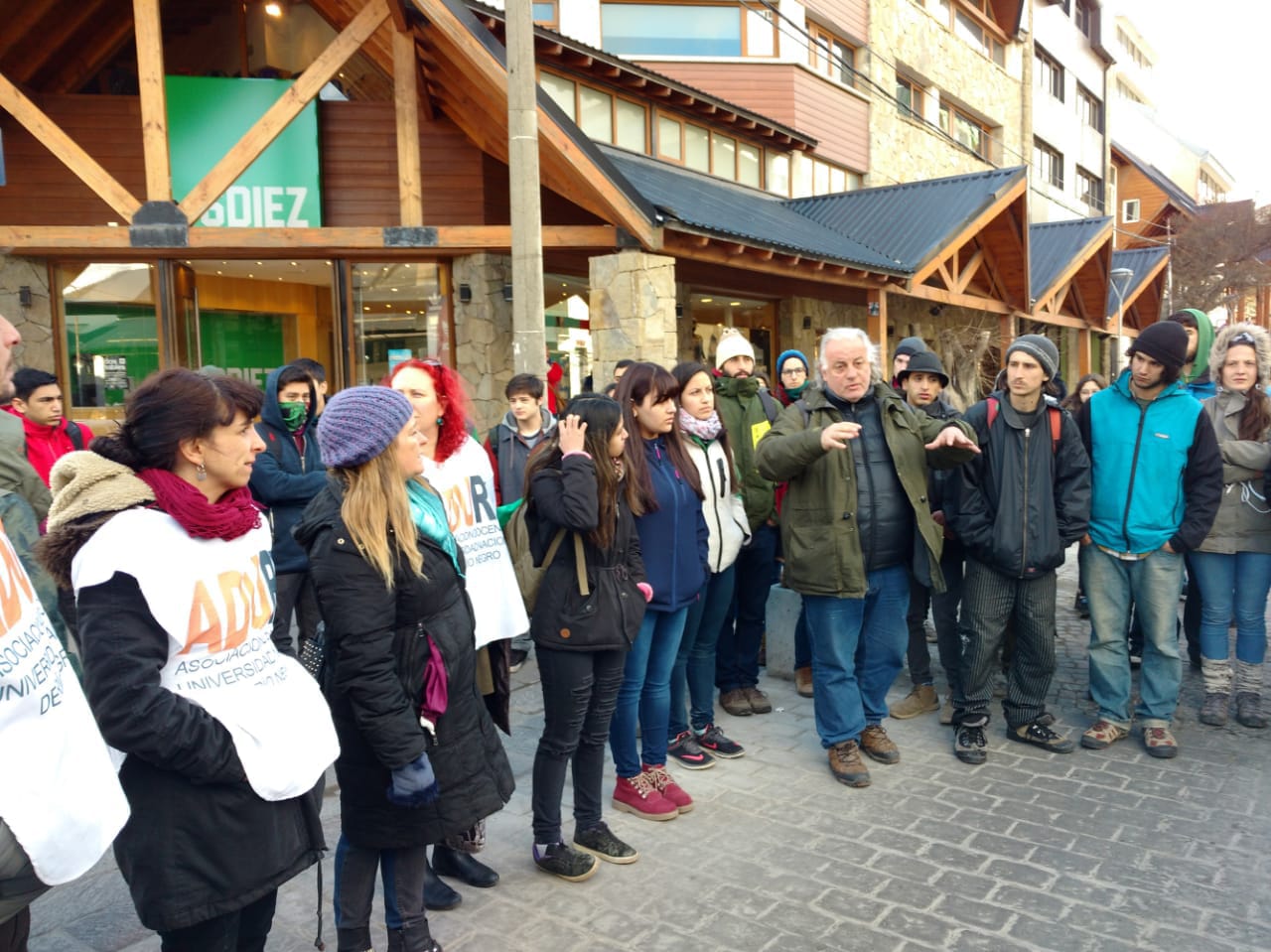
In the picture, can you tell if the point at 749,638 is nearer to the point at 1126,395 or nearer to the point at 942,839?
the point at 942,839

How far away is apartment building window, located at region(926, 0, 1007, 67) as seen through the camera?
23.1 metres

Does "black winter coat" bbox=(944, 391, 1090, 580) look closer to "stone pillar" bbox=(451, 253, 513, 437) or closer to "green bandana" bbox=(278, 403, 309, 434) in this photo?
"green bandana" bbox=(278, 403, 309, 434)

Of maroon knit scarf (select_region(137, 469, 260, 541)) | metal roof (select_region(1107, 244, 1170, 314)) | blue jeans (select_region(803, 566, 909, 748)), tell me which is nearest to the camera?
maroon knit scarf (select_region(137, 469, 260, 541))

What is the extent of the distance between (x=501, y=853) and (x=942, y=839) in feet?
5.74

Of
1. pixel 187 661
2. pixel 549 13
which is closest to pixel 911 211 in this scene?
pixel 549 13

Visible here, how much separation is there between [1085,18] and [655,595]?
3695cm

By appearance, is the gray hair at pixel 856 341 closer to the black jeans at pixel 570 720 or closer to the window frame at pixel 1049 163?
the black jeans at pixel 570 720

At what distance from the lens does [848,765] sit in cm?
423

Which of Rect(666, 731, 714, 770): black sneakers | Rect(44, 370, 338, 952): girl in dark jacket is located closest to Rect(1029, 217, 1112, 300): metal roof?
Rect(666, 731, 714, 770): black sneakers

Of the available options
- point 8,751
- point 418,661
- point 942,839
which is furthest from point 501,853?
point 8,751

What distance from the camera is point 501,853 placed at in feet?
11.9

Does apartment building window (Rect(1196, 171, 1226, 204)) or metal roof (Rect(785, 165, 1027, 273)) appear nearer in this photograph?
metal roof (Rect(785, 165, 1027, 273))

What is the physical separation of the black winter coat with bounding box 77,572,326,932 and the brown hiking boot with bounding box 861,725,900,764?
3073 mm

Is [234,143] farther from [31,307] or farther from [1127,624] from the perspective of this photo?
[1127,624]
